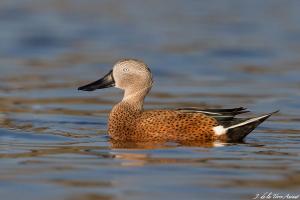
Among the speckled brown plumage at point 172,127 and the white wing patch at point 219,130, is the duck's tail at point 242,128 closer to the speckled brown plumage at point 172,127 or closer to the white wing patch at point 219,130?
the white wing patch at point 219,130

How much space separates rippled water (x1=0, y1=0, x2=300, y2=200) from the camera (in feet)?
28.8

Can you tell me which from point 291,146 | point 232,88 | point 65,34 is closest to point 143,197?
point 291,146

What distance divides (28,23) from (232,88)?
9225mm

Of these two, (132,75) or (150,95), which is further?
(150,95)

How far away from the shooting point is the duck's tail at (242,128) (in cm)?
1109

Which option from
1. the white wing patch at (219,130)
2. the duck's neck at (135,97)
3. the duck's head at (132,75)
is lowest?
the white wing patch at (219,130)

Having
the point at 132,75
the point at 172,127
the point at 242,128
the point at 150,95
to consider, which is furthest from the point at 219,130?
the point at 150,95

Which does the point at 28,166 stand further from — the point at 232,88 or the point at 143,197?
the point at 232,88

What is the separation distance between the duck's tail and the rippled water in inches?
6.3

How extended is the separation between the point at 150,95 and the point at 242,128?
4677 mm

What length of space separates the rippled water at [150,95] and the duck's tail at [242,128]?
6.3 inches

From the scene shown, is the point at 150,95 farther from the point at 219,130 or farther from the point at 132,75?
the point at 219,130

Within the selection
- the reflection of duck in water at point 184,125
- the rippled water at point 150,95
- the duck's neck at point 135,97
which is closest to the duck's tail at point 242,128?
the reflection of duck in water at point 184,125

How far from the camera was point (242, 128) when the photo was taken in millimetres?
11203
